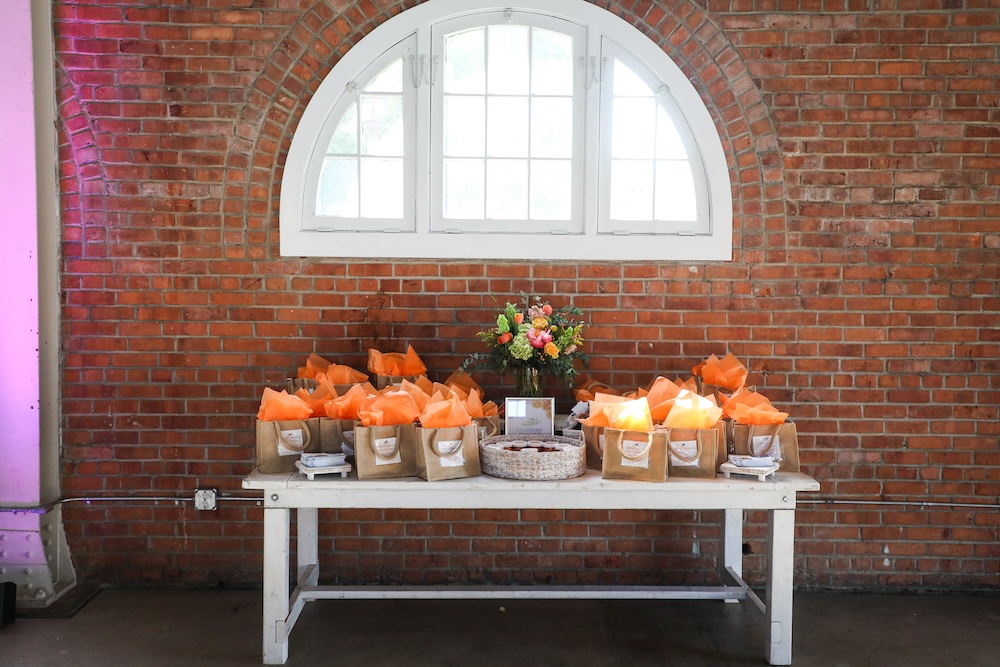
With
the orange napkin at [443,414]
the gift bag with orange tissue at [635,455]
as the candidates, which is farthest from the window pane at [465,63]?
the gift bag with orange tissue at [635,455]

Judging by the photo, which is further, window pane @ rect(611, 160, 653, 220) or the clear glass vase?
window pane @ rect(611, 160, 653, 220)

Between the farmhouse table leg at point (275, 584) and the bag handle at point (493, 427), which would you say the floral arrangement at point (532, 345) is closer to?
the bag handle at point (493, 427)

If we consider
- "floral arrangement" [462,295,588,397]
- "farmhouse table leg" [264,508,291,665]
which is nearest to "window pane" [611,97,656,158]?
"floral arrangement" [462,295,588,397]

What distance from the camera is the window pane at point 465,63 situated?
4.16m

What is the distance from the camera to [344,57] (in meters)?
4.07

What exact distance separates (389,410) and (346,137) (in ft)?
5.38

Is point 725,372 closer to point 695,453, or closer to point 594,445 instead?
point 695,453

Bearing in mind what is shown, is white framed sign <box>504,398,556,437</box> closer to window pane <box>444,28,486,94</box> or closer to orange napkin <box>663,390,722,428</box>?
orange napkin <box>663,390,722,428</box>

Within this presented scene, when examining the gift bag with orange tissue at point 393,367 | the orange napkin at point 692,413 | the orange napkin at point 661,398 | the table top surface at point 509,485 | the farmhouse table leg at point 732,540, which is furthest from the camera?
the farmhouse table leg at point 732,540

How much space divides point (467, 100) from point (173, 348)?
78.6 inches

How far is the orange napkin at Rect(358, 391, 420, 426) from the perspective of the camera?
3297 mm

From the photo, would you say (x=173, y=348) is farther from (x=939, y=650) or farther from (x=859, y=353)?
(x=939, y=650)

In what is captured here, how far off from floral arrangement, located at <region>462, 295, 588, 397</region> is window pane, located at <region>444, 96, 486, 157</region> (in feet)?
3.08

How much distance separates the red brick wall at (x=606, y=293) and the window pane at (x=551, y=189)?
276 millimetres
